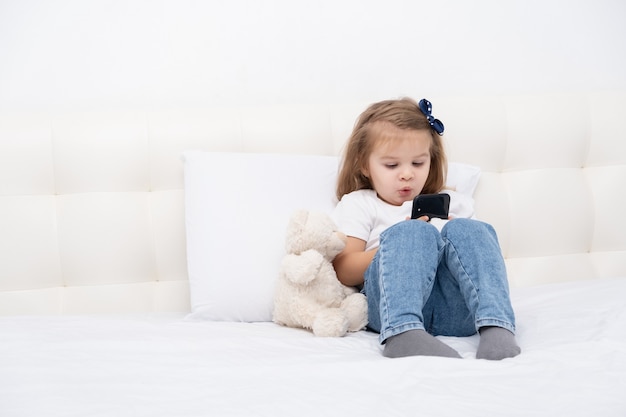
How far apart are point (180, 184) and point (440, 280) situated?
2.35ft

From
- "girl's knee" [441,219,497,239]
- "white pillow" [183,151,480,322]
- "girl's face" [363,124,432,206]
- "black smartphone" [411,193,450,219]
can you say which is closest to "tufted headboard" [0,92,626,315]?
"white pillow" [183,151,480,322]

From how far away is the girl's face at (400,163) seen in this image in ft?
4.87

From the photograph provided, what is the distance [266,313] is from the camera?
1.44 metres

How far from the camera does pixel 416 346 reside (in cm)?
106

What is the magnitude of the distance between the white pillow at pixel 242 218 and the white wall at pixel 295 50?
1.09 feet

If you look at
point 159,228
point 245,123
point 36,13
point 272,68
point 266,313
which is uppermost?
point 36,13

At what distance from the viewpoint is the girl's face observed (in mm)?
1485

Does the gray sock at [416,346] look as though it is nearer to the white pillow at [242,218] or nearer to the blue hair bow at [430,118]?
the white pillow at [242,218]

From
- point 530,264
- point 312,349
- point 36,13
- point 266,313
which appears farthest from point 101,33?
point 530,264

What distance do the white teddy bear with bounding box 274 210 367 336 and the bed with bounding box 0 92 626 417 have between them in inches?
1.8

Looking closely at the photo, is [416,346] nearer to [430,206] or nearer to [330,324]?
[330,324]

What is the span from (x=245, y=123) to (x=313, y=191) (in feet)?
0.90

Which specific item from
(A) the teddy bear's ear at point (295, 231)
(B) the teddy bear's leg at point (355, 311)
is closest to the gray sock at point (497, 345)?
(B) the teddy bear's leg at point (355, 311)

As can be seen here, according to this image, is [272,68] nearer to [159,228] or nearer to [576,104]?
[159,228]
